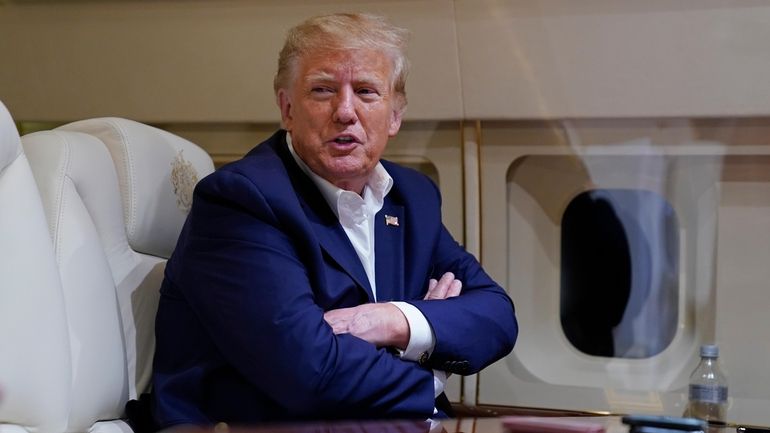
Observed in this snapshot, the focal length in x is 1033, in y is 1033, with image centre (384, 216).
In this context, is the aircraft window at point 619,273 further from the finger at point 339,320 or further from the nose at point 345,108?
the finger at point 339,320

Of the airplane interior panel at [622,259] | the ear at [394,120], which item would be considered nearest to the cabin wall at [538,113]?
the airplane interior panel at [622,259]

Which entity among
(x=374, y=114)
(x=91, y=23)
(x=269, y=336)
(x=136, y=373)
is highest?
(x=91, y=23)

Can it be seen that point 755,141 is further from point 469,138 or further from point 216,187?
point 216,187

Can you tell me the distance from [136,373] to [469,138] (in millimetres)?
1178

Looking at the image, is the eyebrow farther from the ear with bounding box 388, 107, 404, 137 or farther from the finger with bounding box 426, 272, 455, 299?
the finger with bounding box 426, 272, 455, 299

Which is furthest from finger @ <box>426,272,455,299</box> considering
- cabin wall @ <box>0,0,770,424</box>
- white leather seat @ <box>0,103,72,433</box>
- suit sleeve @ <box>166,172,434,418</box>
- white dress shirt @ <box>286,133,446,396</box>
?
white leather seat @ <box>0,103,72,433</box>

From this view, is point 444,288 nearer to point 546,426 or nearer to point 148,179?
point 148,179

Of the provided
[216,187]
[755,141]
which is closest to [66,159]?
[216,187]

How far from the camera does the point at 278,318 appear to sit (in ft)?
6.40

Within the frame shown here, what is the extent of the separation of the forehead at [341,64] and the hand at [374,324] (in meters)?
0.52

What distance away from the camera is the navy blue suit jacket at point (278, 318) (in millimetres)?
1968

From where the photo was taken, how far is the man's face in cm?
224

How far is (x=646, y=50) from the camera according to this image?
2.71 meters

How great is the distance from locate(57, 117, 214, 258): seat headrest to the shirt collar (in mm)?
298
